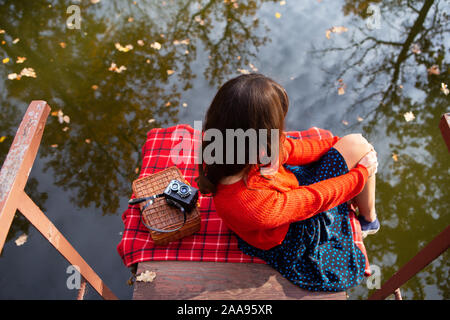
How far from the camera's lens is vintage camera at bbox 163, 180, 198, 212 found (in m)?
2.26

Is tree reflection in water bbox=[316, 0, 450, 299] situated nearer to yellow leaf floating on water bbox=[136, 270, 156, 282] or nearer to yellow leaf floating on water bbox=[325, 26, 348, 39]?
yellow leaf floating on water bbox=[325, 26, 348, 39]

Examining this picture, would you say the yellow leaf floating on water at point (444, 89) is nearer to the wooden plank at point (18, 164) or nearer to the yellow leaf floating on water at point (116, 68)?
the yellow leaf floating on water at point (116, 68)

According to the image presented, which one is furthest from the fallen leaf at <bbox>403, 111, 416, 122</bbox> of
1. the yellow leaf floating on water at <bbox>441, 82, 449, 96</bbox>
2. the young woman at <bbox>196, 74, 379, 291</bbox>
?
the young woman at <bbox>196, 74, 379, 291</bbox>

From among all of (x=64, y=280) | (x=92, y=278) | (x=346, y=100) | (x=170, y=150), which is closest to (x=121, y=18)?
(x=170, y=150)

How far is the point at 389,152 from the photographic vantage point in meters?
3.85

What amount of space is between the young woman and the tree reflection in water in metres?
0.96

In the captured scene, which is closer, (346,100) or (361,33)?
(346,100)

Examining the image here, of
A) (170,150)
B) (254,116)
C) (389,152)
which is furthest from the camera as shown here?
(389,152)

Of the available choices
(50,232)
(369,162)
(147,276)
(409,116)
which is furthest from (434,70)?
(50,232)

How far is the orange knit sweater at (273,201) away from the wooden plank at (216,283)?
0.28 m

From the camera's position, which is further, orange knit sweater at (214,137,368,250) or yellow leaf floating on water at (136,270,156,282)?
yellow leaf floating on water at (136,270,156,282)
